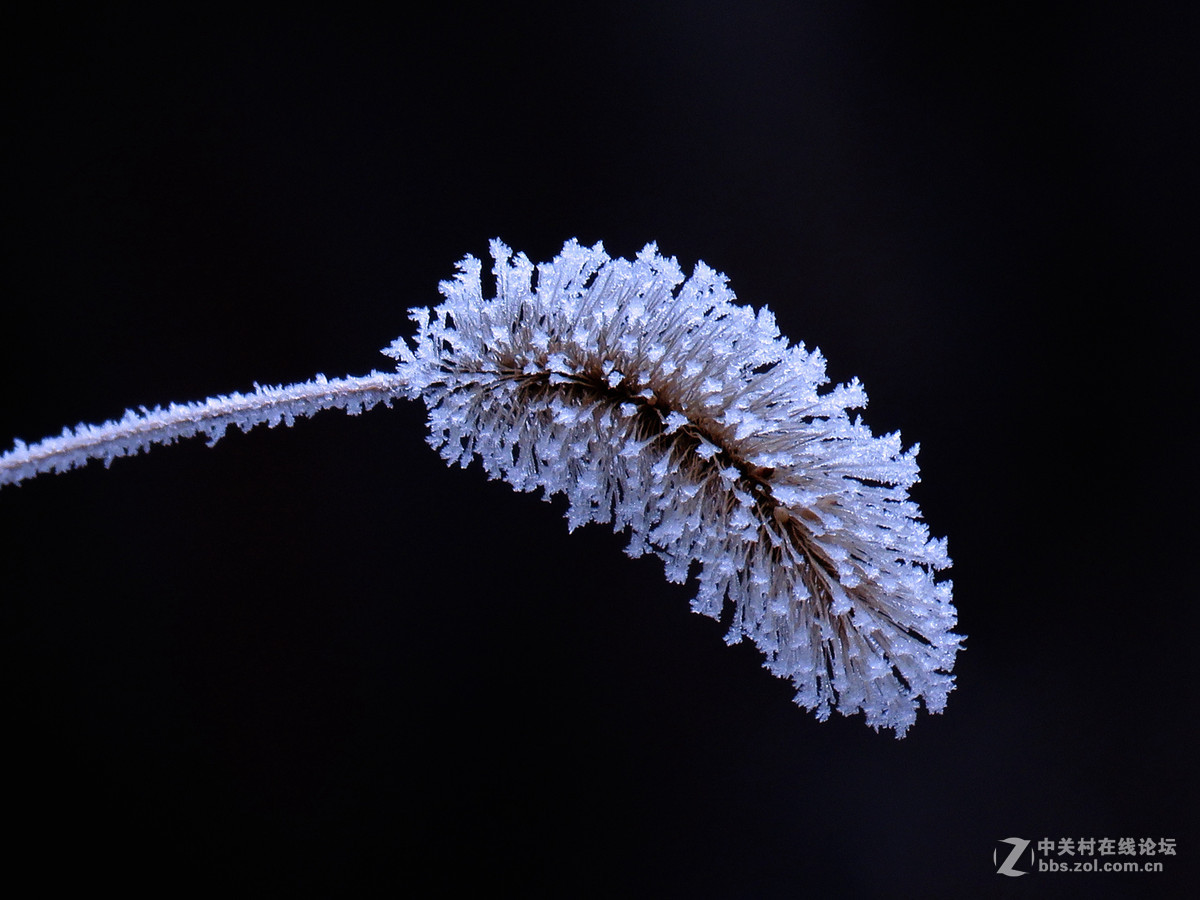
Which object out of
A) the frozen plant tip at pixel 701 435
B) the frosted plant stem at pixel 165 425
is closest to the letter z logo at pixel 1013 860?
the frozen plant tip at pixel 701 435

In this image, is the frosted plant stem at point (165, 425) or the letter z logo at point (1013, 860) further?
the letter z logo at point (1013, 860)

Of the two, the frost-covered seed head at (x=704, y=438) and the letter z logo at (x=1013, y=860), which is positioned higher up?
the frost-covered seed head at (x=704, y=438)

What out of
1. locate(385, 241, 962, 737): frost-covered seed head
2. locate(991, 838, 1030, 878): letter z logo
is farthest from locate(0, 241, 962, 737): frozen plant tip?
locate(991, 838, 1030, 878): letter z logo

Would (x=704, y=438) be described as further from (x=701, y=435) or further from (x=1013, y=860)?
(x=1013, y=860)

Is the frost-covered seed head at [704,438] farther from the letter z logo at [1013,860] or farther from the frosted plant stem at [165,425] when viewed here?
the letter z logo at [1013,860]

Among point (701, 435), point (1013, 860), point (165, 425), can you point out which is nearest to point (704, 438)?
point (701, 435)

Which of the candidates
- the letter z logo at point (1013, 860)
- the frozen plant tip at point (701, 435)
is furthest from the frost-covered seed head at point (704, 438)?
the letter z logo at point (1013, 860)
